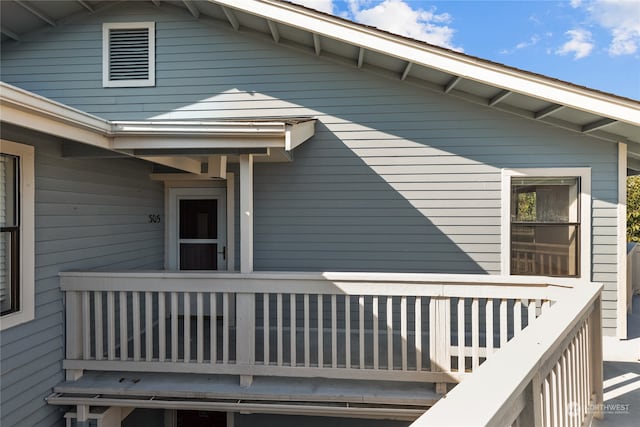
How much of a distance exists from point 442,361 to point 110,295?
3018 millimetres

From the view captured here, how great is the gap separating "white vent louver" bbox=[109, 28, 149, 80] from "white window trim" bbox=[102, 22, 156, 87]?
0.04 metres

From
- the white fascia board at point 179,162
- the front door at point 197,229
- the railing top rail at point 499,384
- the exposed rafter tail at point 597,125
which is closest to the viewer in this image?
the railing top rail at point 499,384

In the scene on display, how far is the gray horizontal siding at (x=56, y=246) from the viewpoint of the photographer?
10.1 feet

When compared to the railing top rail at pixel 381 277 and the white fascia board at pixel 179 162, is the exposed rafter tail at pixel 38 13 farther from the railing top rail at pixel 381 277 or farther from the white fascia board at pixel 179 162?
the railing top rail at pixel 381 277

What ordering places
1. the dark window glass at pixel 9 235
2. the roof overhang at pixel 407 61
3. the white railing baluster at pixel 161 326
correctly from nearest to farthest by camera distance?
the dark window glass at pixel 9 235
the white railing baluster at pixel 161 326
the roof overhang at pixel 407 61

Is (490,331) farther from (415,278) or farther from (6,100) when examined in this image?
(6,100)

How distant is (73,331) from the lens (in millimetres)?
3488

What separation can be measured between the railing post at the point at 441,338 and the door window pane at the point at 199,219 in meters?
3.35

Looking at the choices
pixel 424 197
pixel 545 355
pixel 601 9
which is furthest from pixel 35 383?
pixel 601 9

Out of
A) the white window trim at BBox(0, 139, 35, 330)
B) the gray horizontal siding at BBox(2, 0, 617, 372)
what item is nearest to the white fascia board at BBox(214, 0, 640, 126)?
the gray horizontal siding at BBox(2, 0, 617, 372)

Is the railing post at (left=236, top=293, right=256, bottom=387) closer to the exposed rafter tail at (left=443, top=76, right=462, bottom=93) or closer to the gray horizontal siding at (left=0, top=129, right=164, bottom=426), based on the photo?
the gray horizontal siding at (left=0, top=129, right=164, bottom=426)

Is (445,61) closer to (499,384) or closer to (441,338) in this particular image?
(441,338)

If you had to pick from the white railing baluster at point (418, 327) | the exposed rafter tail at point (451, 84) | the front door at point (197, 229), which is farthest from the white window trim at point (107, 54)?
the white railing baluster at point (418, 327)

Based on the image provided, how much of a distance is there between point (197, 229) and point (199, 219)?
150mm
